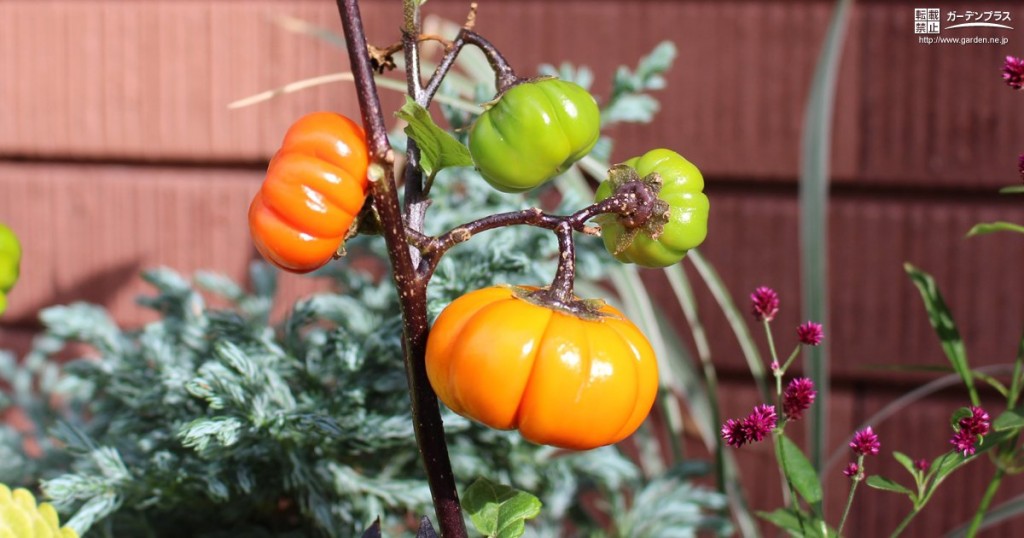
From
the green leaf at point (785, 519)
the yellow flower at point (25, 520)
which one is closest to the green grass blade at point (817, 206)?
the green leaf at point (785, 519)

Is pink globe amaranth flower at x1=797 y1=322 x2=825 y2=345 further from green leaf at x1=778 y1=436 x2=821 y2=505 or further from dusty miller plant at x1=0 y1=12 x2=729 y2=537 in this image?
dusty miller plant at x1=0 y1=12 x2=729 y2=537

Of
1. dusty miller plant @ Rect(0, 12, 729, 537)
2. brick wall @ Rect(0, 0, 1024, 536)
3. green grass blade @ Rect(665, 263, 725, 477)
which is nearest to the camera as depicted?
dusty miller plant @ Rect(0, 12, 729, 537)

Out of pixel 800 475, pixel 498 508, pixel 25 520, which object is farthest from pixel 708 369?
pixel 25 520

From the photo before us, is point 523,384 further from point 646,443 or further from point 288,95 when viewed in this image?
point 288,95

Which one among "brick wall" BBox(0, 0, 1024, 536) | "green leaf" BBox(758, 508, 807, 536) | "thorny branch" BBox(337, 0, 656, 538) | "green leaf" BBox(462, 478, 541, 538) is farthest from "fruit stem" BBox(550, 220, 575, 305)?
"brick wall" BBox(0, 0, 1024, 536)

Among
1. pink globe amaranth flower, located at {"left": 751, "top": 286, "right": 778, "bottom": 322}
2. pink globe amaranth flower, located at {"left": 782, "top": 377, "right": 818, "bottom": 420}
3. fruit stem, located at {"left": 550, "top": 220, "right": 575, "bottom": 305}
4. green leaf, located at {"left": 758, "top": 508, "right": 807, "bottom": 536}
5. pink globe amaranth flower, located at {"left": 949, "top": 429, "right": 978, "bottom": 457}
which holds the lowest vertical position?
green leaf, located at {"left": 758, "top": 508, "right": 807, "bottom": 536}

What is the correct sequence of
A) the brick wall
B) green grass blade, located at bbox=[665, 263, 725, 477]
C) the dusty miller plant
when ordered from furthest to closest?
the brick wall → green grass blade, located at bbox=[665, 263, 725, 477] → the dusty miller plant
